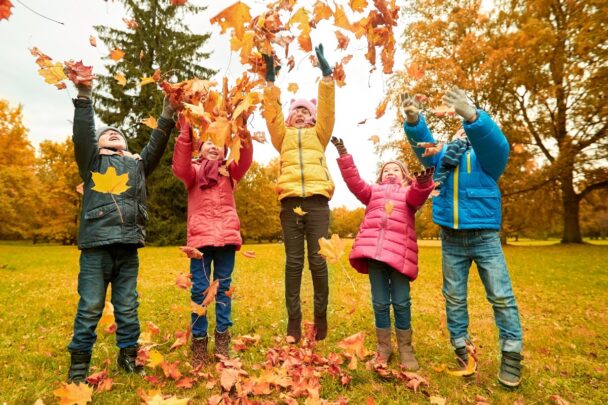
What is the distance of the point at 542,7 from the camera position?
1402cm

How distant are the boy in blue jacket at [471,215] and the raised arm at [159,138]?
178cm

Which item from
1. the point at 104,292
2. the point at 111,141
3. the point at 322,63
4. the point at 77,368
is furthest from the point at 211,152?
the point at 77,368

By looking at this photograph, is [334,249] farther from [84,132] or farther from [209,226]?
[84,132]

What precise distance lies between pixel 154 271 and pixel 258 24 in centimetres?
856

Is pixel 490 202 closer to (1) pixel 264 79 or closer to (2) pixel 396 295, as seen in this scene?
(2) pixel 396 295

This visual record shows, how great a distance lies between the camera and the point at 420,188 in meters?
2.93

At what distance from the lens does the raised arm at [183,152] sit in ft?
9.43

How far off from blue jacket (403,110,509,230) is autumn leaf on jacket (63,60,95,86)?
Answer: 2588mm

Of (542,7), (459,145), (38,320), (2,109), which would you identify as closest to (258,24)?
(459,145)

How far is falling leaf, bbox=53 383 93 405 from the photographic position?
2256mm

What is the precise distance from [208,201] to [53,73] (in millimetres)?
1305

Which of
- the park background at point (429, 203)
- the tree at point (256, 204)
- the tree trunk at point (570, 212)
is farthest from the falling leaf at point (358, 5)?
the tree at point (256, 204)

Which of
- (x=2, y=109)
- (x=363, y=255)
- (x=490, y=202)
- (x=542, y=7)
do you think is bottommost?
(x=363, y=255)

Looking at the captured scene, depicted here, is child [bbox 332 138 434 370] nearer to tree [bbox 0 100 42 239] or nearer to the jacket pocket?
the jacket pocket
